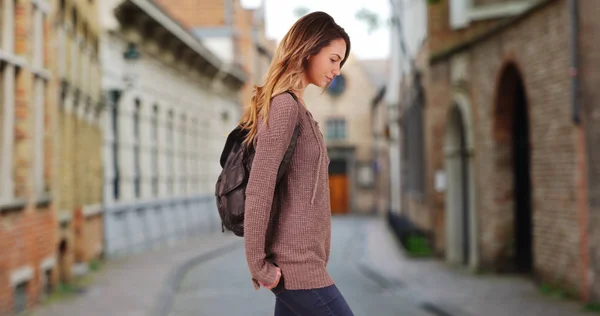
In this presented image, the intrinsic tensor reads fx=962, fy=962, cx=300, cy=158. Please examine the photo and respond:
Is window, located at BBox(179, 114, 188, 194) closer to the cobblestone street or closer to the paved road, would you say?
the cobblestone street

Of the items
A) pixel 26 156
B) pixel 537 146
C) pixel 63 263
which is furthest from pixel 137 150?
pixel 537 146

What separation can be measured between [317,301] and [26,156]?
903 centimetres

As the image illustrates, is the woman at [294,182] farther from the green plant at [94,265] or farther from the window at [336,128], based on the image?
the window at [336,128]

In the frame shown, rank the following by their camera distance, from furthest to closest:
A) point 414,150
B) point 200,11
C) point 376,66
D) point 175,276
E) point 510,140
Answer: point 376,66 → point 200,11 → point 414,150 → point 175,276 → point 510,140

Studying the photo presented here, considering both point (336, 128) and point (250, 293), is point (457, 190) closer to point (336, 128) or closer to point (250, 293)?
point (250, 293)

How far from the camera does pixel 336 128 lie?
60.8 meters

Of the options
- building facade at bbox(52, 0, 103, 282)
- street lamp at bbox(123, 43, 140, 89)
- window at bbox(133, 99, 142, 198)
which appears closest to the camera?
building facade at bbox(52, 0, 103, 282)

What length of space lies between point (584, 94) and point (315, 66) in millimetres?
8161

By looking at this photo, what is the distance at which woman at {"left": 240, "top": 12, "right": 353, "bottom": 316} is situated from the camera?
3066 millimetres

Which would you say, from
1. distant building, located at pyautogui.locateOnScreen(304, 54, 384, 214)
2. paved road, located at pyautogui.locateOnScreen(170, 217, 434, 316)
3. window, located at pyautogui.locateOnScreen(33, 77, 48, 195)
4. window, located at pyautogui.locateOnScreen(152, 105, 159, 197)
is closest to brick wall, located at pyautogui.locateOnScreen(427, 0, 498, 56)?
paved road, located at pyautogui.locateOnScreen(170, 217, 434, 316)

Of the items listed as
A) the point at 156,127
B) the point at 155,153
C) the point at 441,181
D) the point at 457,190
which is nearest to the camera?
the point at 457,190

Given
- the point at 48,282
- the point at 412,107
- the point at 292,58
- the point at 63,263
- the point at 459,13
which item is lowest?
the point at 48,282

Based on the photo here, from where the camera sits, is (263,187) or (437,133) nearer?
(263,187)

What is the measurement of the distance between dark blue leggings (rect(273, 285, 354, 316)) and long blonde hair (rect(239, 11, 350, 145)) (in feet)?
1.75
